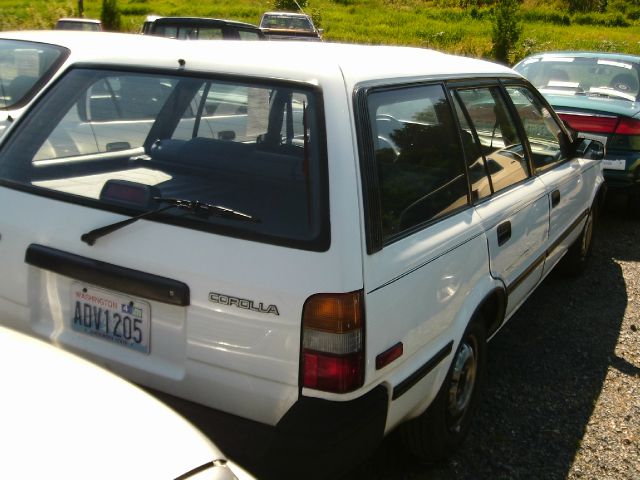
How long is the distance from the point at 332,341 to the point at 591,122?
563cm

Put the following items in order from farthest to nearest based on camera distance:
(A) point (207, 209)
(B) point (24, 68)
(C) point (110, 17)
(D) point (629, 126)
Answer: (C) point (110, 17), (D) point (629, 126), (B) point (24, 68), (A) point (207, 209)

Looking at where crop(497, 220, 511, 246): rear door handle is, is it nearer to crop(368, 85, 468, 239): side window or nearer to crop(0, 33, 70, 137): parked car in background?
crop(368, 85, 468, 239): side window

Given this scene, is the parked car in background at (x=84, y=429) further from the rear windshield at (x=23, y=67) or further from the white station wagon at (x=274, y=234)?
the rear windshield at (x=23, y=67)

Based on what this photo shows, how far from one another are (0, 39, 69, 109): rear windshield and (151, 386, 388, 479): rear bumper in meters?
4.28

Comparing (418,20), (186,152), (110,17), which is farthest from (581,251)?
(418,20)

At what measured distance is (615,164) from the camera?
6828 millimetres

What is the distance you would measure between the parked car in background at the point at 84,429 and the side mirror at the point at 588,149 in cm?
358

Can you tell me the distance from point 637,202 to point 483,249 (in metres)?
5.16

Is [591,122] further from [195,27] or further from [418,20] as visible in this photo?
[418,20]

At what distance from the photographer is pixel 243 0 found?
145 feet

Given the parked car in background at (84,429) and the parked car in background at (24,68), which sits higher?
the parked car in background at (24,68)

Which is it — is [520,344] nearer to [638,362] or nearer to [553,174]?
[638,362]

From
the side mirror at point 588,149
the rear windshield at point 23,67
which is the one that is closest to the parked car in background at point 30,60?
the rear windshield at point 23,67

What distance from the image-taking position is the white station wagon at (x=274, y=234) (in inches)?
84.6
